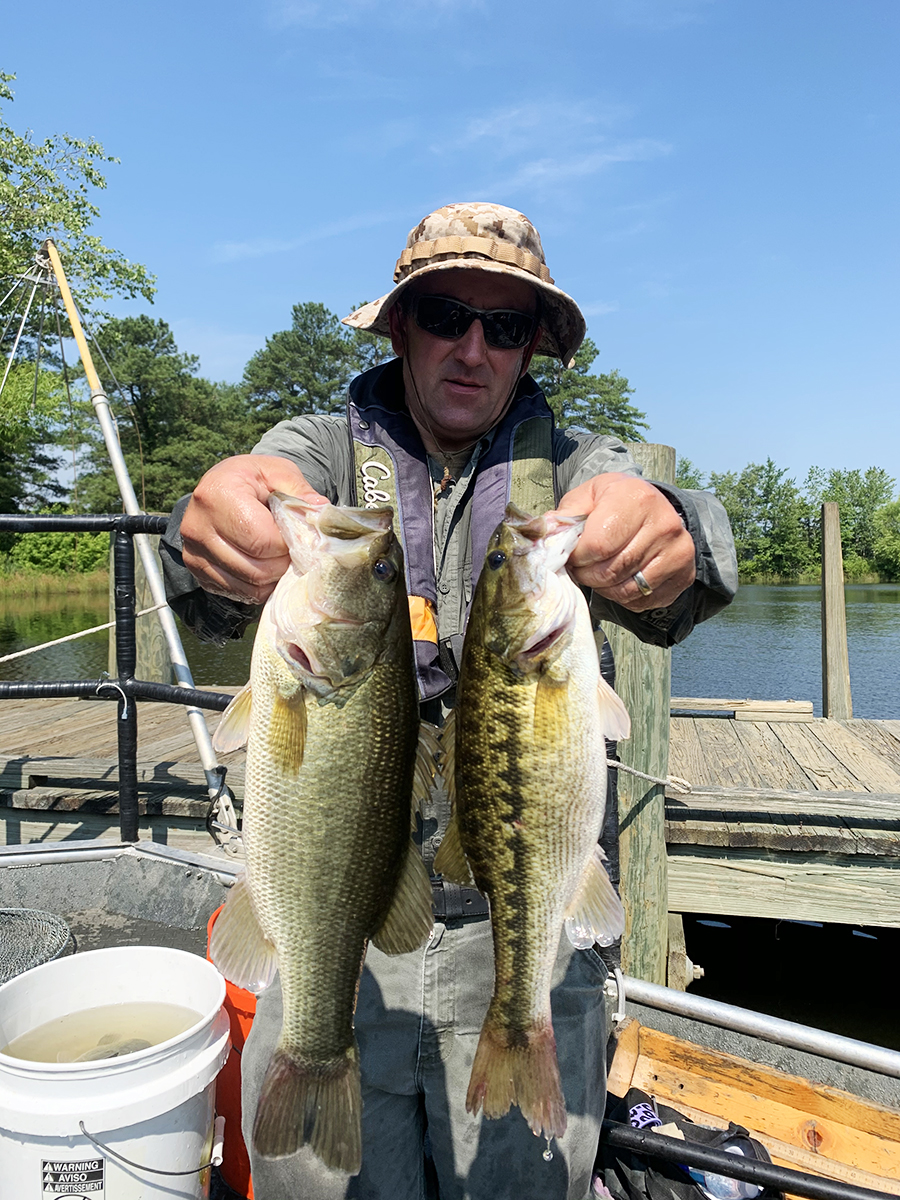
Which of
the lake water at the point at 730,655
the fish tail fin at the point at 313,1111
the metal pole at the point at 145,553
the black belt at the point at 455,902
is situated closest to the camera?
the fish tail fin at the point at 313,1111

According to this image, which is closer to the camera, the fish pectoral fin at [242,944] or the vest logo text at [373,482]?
the fish pectoral fin at [242,944]

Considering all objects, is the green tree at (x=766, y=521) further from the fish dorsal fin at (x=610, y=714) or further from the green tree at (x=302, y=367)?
the fish dorsal fin at (x=610, y=714)

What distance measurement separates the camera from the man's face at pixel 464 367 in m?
2.74

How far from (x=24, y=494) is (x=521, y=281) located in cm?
5310

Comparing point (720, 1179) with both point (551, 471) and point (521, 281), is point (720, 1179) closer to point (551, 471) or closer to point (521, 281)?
point (551, 471)

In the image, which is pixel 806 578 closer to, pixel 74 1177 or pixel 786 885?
pixel 786 885

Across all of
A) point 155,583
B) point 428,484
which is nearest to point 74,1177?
point 428,484

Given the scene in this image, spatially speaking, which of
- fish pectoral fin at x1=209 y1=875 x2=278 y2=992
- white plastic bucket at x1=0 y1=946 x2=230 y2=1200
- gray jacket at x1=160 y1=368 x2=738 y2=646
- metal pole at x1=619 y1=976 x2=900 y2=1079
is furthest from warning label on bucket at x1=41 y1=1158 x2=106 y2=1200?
metal pole at x1=619 y1=976 x2=900 y2=1079

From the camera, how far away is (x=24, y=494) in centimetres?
4866

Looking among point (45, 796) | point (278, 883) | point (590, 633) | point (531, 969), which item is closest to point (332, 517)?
point (590, 633)

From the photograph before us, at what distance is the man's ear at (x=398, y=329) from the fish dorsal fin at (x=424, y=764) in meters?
1.65

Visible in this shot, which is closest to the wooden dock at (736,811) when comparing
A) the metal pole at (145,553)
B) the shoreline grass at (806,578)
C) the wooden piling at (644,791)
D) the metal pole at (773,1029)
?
the wooden piling at (644,791)

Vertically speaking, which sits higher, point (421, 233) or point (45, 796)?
point (421, 233)

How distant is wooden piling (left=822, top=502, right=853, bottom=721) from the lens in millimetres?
8570
